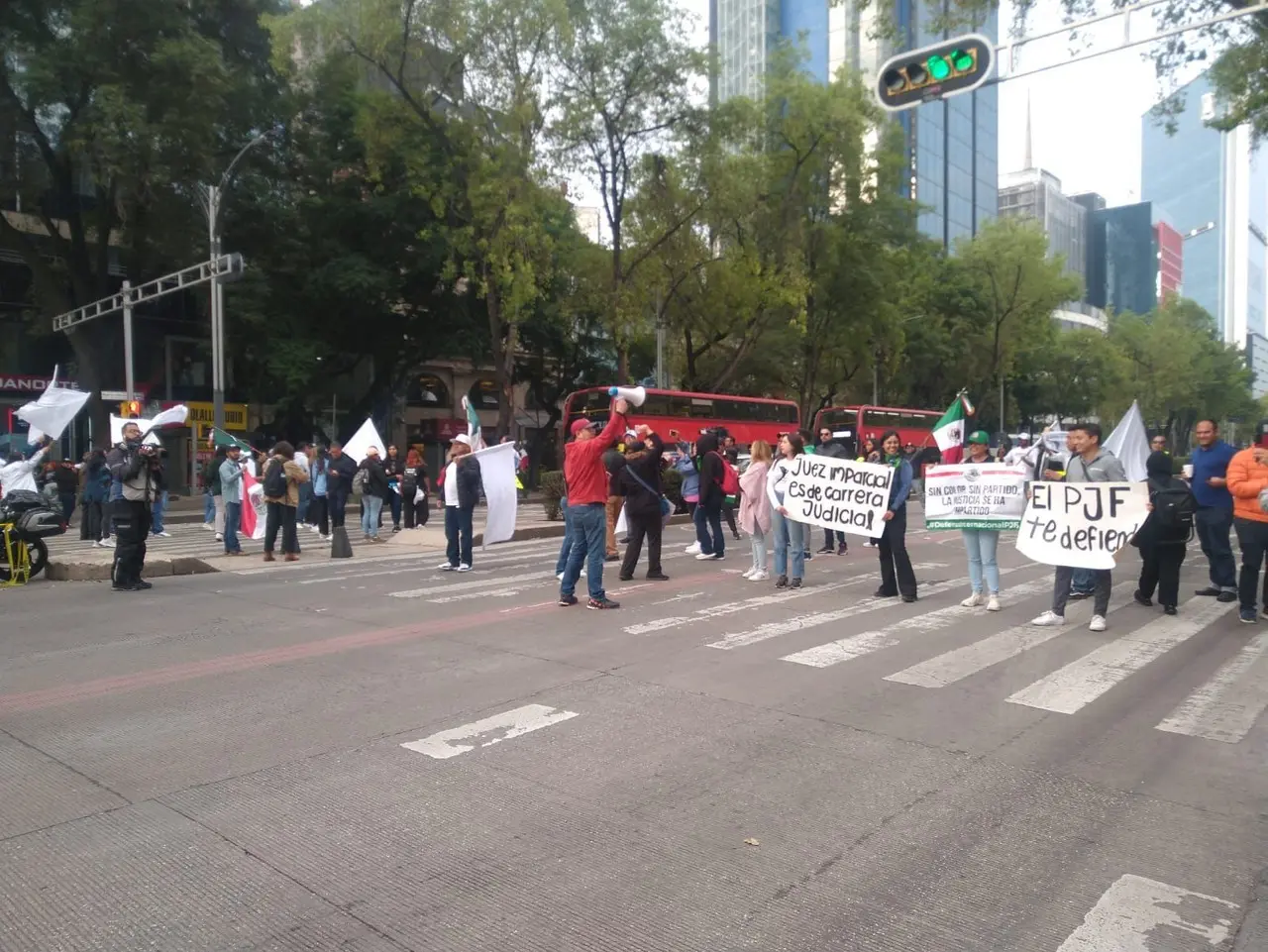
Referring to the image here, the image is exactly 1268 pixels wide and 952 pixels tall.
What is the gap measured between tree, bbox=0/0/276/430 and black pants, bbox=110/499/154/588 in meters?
17.2

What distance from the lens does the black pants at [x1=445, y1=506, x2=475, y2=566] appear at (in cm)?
1302

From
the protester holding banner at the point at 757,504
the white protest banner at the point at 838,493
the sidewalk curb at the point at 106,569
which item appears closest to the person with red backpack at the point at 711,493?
the protester holding banner at the point at 757,504

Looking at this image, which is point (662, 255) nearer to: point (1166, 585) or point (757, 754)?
point (1166, 585)

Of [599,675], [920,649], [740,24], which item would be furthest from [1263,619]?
[740,24]

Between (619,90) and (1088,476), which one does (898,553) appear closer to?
(1088,476)

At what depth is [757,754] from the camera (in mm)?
5219

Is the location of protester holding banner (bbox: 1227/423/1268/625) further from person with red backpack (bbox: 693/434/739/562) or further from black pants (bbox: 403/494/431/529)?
black pants (bbox: 403/494/431/529)

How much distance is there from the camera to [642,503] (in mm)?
12086

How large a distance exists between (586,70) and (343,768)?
90.8 ft

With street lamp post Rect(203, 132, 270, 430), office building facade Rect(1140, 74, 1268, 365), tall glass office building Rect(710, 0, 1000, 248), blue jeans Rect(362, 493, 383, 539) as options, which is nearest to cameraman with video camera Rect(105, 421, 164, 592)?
blue jeans Rect(362, 493, 383, 539)

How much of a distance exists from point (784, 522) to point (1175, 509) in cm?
396

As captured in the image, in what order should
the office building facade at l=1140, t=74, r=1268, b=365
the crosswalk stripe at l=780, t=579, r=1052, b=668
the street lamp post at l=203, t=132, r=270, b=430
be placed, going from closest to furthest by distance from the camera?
1. the crosswalk stripe at l=780, t=579, r=1052, b=668
2. the street lamp post at l=203, t=132, r=270, b=430
3. the office building facade at l=1140, t=74, r=1268, b=365

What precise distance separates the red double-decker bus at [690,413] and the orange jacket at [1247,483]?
23481mm

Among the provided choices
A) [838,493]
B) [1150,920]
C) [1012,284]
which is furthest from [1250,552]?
[1012,284]
